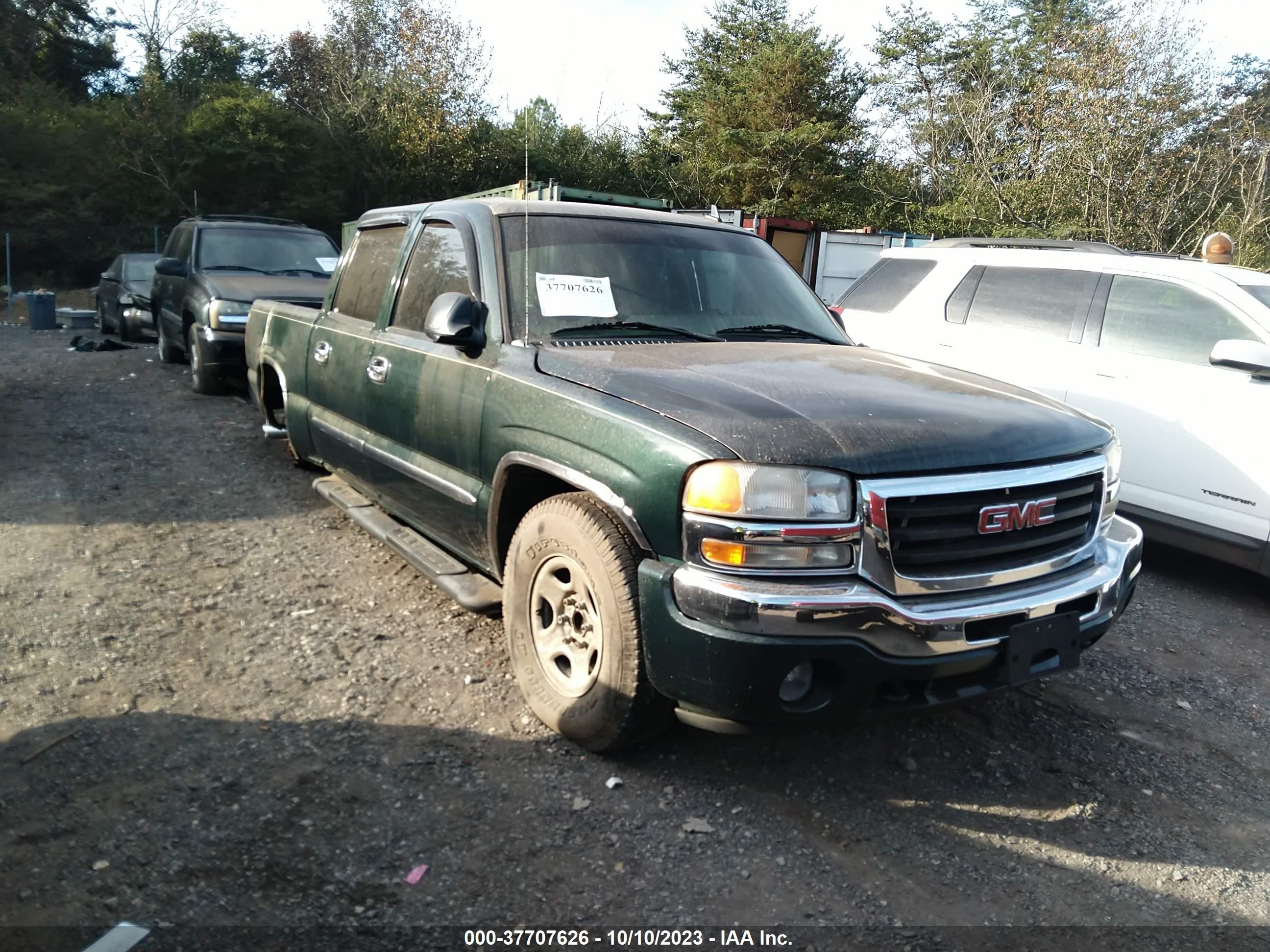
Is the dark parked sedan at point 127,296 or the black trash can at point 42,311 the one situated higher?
the dark parked sedan at point 127,296

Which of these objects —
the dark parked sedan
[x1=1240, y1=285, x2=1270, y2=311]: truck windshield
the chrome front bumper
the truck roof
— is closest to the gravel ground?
the chrome front bumper

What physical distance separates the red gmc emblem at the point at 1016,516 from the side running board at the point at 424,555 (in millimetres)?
1726

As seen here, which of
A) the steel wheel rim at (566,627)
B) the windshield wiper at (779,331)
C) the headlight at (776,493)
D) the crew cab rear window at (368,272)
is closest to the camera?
the headlight at (776,493)

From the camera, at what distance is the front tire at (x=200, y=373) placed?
902 cm

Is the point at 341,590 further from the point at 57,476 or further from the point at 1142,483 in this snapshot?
the point at 1142,483

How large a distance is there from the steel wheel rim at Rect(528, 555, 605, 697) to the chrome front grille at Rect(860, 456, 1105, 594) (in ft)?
2.95

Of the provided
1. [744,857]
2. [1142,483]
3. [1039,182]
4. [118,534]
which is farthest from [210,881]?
[1039,182]

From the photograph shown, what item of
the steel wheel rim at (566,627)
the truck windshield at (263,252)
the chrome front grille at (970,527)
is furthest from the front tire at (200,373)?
the chrome front grille at (970,527)

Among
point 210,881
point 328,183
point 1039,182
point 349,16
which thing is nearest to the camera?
point 210,881

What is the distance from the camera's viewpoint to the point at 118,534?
5.16 m

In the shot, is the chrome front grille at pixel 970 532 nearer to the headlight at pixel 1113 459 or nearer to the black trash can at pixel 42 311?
the headlight at pixel 1113 459

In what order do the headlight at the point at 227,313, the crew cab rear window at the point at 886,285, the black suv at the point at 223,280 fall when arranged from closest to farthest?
the crew cab rear window at the point at 886,285 → the headlight at the point at 227,313 → the black suv at the point at 223,280

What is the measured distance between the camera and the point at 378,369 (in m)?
4.43

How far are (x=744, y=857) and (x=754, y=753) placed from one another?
1.96ft
